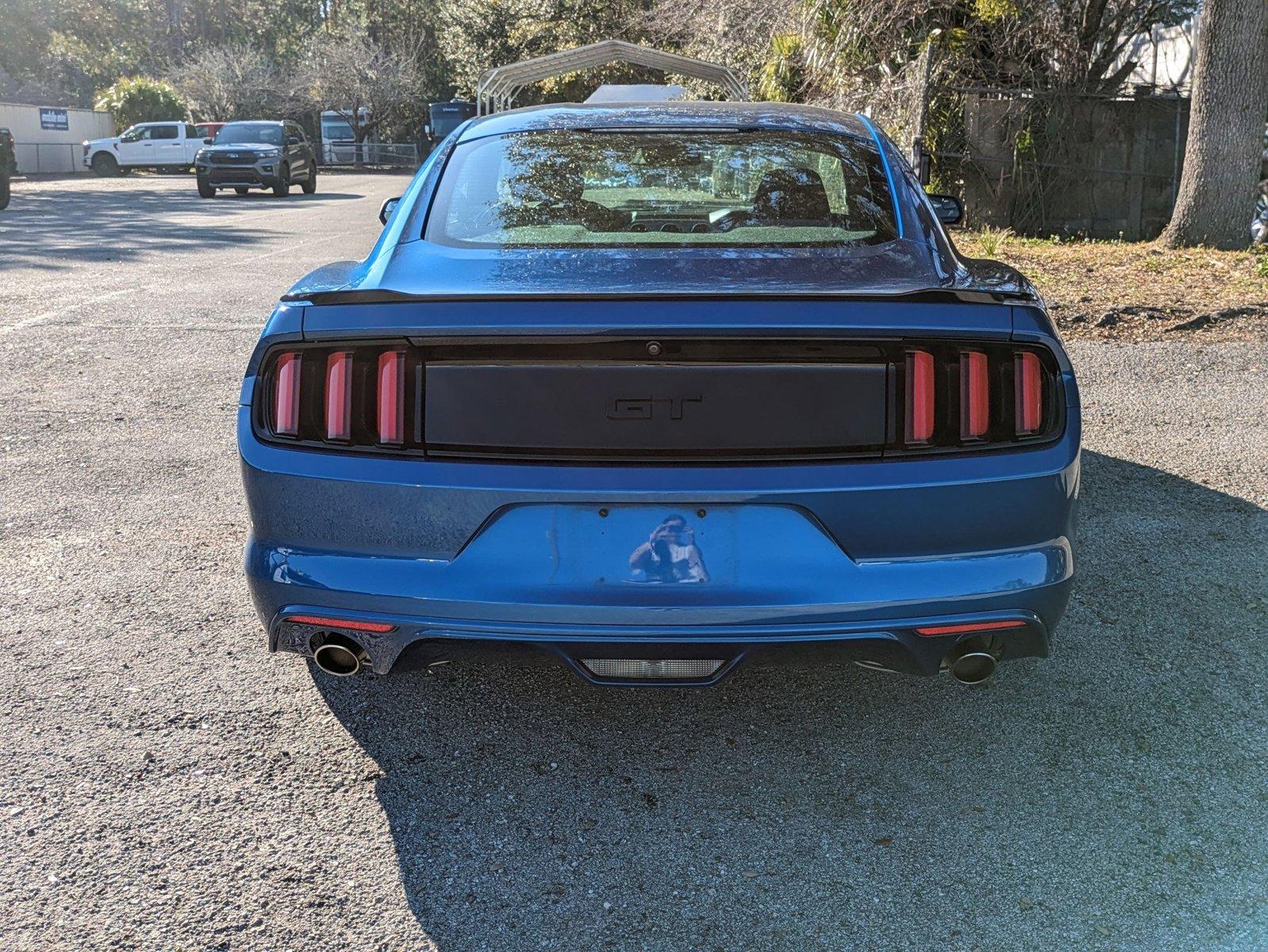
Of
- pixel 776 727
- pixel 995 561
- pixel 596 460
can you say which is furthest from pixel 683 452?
pixel 776 727

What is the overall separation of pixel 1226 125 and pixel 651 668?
10.5 m

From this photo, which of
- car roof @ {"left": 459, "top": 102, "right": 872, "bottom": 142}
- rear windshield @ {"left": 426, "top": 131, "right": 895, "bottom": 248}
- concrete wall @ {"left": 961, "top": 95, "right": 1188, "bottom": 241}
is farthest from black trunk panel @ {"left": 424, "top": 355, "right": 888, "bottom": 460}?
concrete wall @ {"left": 961, "top": 95, "right": 1188, "bottom": 241}

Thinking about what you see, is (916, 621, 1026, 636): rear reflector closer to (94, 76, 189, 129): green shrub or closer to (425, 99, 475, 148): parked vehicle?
(425, 99, 475, 148): parked vehicle

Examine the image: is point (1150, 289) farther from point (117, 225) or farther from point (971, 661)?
point (117, 225)

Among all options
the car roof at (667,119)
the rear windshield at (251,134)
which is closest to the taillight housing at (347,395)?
the car roof at (667,119)

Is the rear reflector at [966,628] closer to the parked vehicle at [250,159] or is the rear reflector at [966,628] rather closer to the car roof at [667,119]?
the car roof at [667,119]

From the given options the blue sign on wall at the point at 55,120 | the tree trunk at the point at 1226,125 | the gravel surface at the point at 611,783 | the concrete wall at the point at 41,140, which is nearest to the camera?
the gravel surface at the point at 611,783

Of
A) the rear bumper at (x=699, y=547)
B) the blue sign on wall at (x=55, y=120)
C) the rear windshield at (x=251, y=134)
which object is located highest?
the blue sign on wall at (x=55, y=120)

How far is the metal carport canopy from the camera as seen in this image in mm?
19281

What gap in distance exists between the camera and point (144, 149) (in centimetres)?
4206

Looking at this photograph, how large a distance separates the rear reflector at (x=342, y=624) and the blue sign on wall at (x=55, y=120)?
4598 cm

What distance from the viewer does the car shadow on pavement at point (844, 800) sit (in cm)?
243

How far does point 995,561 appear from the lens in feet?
8.77

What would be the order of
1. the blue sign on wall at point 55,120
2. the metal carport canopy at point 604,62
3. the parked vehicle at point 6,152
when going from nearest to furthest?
the metal carport canopy at point 604,62 < the parked vehicle at point 6,152 < the blue sign on wall at point 55,120
